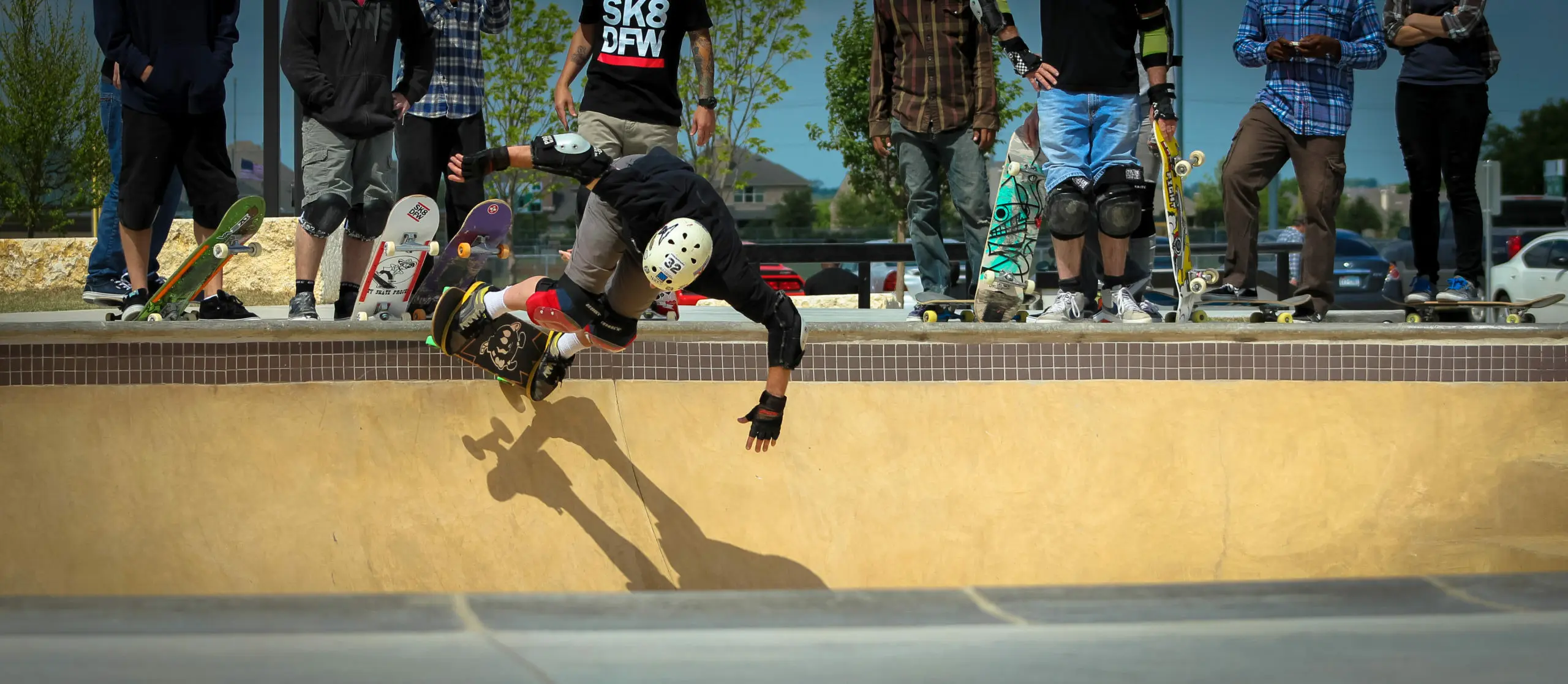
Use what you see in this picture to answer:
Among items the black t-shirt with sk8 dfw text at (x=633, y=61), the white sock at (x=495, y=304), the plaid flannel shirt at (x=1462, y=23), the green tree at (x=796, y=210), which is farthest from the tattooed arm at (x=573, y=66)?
the green tree at (x=796, y=210)

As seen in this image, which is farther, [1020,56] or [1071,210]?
[1020,56]

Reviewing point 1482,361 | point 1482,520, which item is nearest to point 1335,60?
point 1482,361

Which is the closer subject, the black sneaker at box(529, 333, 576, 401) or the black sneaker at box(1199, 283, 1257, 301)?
the black sneaker at box(529, 333, 576, 401)

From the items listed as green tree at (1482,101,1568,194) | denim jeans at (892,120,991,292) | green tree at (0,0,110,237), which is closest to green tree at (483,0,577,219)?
green tree at (0,0,110,237)

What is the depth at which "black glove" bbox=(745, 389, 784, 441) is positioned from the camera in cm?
362

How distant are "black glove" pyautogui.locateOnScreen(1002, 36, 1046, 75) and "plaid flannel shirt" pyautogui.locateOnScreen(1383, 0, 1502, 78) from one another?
1843mm

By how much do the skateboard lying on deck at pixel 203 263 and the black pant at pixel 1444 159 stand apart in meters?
5.27

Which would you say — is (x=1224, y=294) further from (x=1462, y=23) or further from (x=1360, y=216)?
(x=1360, y=216)

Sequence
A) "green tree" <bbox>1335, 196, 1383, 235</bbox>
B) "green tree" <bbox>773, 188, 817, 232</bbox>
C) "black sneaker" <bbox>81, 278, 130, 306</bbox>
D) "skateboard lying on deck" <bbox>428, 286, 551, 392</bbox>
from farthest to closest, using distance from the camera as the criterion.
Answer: "green tree" <bbox>773, 188, 817, 232</bbox> < "green tree" <bbox>1335, 196, 1383, 235</bbox> < "black sneaker" <bbox>81, 278, 130, 306</bbox> < "skateboard lying on deck" <bbox>428, 286, 551, 392</bbox>

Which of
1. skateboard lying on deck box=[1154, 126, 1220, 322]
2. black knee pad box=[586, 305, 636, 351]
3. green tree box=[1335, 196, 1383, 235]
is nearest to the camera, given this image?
black knee pad box=[586, 305, 636, 351]

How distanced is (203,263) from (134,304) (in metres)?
0.41

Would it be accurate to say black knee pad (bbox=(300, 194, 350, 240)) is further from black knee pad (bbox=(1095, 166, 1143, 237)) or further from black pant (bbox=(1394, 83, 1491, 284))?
black pant (bbox=(1394, 83, 1491, 284))

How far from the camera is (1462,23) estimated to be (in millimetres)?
5590

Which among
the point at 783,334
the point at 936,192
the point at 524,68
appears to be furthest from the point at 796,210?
the point at 783,334
